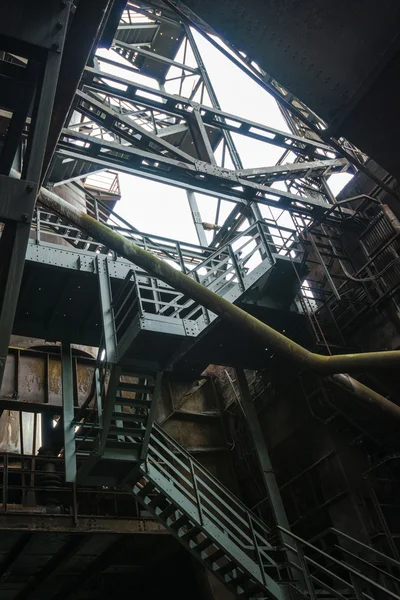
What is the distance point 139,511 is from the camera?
1170 cm

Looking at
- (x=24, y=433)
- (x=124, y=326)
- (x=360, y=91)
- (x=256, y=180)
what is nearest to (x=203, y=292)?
(x=360, y=91)

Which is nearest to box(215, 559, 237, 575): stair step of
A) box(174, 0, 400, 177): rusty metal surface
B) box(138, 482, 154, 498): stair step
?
box(138, 482, 154, 498): stair step

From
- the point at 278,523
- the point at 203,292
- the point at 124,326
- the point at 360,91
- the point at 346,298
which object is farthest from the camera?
the point at 346,298

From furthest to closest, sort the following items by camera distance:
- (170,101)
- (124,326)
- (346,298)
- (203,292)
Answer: (170,101), (346,298), (124,326), (203,292)

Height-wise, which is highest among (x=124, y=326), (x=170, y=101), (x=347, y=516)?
(x=170, y=101)

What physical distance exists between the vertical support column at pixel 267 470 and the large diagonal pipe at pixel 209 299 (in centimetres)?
566

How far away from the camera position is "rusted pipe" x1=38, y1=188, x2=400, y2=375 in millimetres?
4910

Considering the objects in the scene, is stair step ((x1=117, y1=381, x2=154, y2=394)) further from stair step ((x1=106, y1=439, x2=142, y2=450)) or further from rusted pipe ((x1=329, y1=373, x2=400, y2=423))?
rusted pipe ((x1=329, y1=373, x2=400, y2=423))

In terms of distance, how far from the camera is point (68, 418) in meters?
10.0

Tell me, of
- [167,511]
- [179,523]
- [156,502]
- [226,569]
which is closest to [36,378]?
[156,502]

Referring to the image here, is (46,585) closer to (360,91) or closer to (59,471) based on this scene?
(59,471)

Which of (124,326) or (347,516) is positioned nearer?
(124,326)

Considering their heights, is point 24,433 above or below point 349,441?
above

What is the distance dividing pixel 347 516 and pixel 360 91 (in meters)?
9.36
